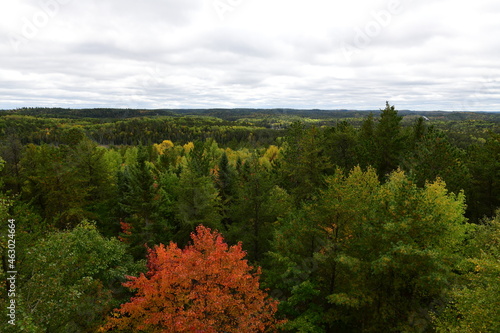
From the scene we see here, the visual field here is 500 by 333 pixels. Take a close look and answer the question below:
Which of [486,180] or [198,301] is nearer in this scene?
[198,301]

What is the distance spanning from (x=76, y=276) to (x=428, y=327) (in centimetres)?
1838

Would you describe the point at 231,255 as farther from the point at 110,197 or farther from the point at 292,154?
the point at 110,197

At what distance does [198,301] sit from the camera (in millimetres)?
14695

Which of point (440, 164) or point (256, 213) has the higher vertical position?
point (440, 164)

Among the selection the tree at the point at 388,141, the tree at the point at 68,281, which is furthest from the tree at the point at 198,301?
the tree at the point at 388,141

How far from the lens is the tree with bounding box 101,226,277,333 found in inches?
556

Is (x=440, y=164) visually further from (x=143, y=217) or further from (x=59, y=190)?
(x=59, y=190)

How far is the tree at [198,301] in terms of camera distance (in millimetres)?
14117

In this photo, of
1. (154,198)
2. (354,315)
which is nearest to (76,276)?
(154,198)

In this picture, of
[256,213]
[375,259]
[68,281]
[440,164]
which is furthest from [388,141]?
[68,281]

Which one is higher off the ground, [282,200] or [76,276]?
[282,200]

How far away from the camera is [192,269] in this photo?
15.6 m

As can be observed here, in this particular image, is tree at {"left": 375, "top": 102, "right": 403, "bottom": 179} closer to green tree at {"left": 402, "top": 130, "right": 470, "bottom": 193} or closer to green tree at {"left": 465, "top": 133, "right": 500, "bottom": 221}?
green tree at {"left": 465, "top": 133, "right": 500, "bottom": 221}

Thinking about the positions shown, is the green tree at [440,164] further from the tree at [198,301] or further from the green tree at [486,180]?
the tree at [198,301]
